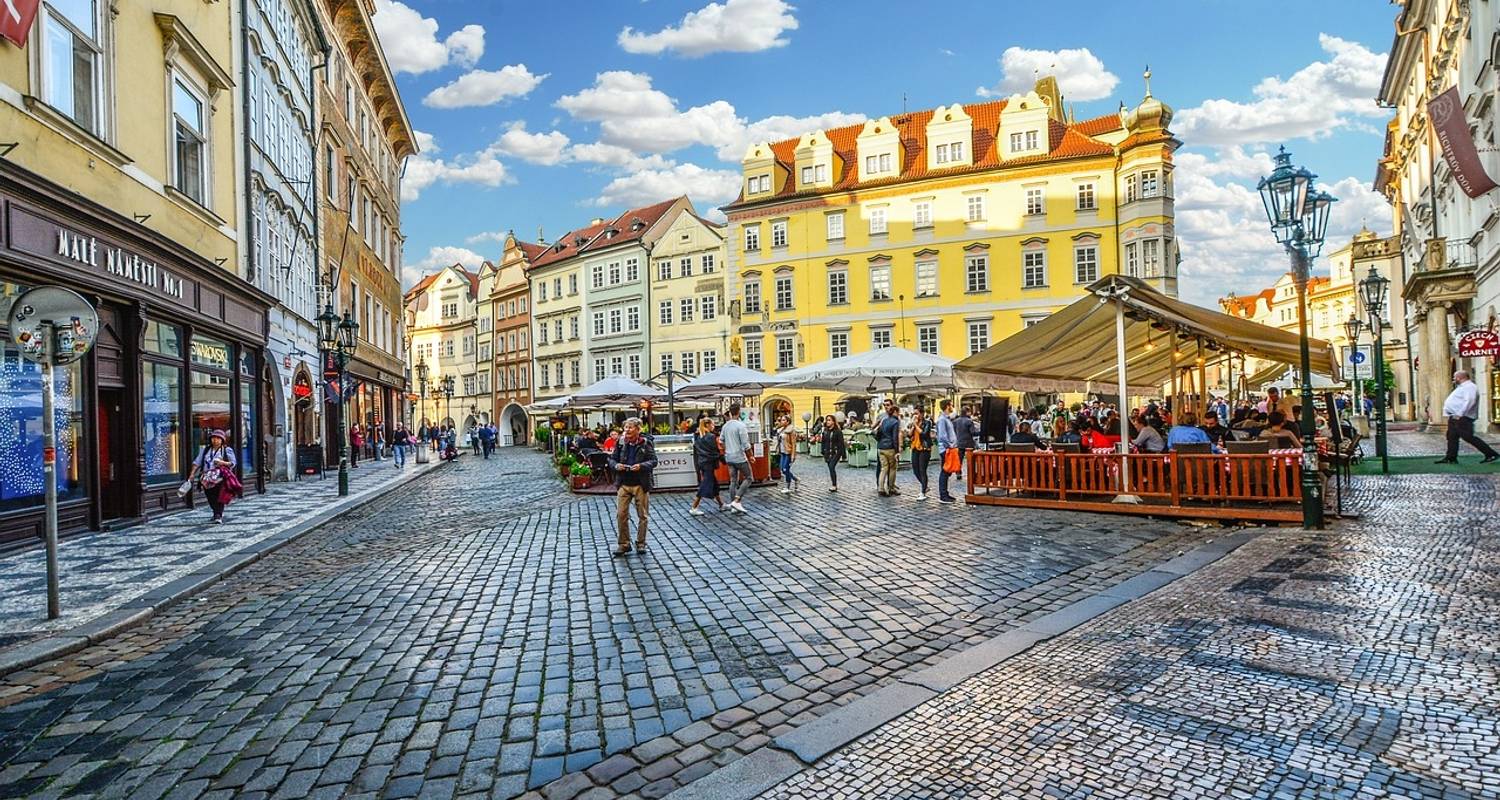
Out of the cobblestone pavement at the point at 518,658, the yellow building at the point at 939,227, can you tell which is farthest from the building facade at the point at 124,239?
the yellow building at the point at 939,227

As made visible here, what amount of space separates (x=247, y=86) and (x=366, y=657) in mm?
18089

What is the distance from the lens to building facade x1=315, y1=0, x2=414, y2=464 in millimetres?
29078

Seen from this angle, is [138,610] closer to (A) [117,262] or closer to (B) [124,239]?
(A) [117,262]

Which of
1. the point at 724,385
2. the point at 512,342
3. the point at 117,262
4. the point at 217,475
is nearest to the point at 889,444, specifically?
the point at 724,385

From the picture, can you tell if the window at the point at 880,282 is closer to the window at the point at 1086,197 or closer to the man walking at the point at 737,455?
the window at the point at 1086,197

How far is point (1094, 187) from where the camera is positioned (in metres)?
43.3

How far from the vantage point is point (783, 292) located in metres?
49.8

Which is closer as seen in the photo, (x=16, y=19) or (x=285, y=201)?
(x=16, y=19)

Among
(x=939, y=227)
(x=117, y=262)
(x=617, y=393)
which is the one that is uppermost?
(x=939, y=227)

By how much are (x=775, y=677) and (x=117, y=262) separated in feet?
40.8

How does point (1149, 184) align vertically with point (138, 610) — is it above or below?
above

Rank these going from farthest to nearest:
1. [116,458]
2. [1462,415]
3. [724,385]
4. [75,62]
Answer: [724,385] → [1462,415] → [116,458] → [75,62]

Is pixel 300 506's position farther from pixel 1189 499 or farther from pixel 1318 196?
pixel 1318 196

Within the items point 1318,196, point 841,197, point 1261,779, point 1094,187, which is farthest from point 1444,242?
point 1261,779
